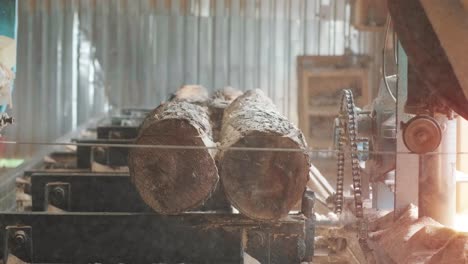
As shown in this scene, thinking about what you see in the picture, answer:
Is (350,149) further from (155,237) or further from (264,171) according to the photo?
(155,237)

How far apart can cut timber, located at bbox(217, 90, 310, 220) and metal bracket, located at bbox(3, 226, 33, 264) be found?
3.47 ft

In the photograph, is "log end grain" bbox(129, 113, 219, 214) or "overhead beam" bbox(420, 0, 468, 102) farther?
"log end grain" bbox(129, 113, 219, 214)

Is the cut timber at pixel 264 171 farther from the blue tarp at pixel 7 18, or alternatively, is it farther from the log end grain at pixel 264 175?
the blue tarp at pixel 7 18

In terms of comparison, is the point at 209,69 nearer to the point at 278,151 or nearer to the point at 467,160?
the point at 467,160

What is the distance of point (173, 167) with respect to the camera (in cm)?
319

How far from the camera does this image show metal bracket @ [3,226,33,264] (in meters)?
3.20

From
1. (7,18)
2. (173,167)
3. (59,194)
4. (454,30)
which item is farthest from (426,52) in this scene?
(7,18)

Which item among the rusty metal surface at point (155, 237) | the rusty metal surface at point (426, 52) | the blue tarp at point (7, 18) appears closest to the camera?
the rusty metal surface at point (426, 52)

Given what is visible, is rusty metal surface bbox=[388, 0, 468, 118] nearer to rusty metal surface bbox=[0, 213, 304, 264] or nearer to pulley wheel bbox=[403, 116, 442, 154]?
pulley wheel bbox=[403, 116, 442, 154]

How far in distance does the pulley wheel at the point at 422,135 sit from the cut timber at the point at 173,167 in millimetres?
1000

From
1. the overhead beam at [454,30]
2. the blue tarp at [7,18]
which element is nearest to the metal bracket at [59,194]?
the blue tarp at [7,18]

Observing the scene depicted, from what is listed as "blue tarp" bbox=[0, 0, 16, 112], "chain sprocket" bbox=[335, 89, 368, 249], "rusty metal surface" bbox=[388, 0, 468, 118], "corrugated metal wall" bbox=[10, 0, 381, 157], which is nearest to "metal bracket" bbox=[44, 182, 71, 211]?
"blue tarp" bbox=[0, 0, 16, 112]

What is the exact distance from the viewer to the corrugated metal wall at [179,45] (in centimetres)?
1109

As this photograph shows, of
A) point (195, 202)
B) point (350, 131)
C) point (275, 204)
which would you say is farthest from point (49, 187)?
point (350, 131)
